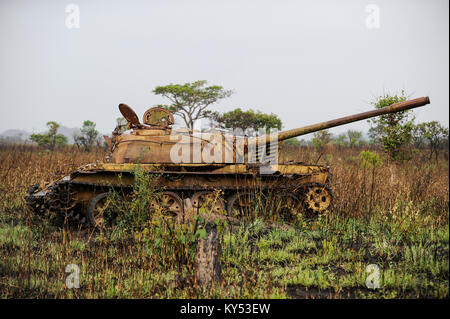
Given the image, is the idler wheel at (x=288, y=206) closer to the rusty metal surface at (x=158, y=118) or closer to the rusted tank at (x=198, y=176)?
the rusted tank at (x=198, y=176)

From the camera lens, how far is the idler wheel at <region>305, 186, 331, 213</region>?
7312mm

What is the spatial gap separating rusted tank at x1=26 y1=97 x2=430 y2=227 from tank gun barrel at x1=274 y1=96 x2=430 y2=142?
0.07ft

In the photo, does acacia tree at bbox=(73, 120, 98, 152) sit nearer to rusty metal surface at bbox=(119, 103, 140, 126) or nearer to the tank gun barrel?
rusty metal surface at bbox=(119, 103, 140, 126)

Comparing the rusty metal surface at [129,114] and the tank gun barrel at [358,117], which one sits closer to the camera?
the tank gun barrel at [358,117]

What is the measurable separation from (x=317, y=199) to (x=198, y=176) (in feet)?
8.40

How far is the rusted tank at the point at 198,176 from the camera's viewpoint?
22.7ft

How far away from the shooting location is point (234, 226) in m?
6.65

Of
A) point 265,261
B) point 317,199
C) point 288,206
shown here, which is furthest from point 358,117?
point 265,261

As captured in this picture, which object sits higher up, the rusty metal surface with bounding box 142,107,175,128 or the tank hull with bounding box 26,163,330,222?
the rusty metal surface with bounding box 142,107,175,128

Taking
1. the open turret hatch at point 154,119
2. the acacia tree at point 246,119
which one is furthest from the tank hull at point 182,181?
the acacia tree at point 246,119

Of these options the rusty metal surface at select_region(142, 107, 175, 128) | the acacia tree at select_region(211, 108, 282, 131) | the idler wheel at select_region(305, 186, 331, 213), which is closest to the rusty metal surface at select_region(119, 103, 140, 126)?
the rusty metal surface at select_region(142, 107, 175, 128)

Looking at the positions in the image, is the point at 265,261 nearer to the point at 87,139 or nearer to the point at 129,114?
the point at 129,114

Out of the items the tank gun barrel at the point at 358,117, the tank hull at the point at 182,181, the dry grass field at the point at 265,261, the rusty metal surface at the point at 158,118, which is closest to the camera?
the dry grass field at the point at 265,261
